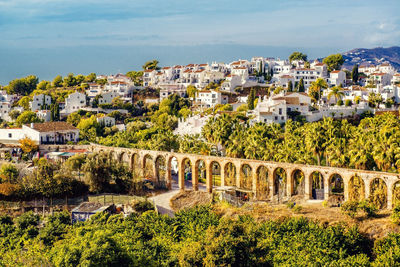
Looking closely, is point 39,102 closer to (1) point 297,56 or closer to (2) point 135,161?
(2) point 135,161

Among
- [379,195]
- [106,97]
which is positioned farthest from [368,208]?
[106,97]

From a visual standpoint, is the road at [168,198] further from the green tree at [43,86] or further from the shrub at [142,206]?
the green tree at [43,86]

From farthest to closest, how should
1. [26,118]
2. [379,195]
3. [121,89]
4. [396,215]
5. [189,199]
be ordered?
[121,89]
[26,118]
[189,199]
[379,195]
[396,215]

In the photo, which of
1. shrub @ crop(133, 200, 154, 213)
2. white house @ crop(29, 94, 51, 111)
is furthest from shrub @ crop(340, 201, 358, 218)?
white house @ crop(29, 94, 51, 111)

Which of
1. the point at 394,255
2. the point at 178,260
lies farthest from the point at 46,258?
the point at 394,255

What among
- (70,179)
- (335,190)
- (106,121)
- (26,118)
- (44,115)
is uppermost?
(44,115)

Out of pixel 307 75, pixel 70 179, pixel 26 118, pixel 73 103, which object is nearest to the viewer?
pixel 70 179

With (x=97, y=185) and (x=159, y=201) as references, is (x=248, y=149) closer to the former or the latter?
(x=159, y=201)
